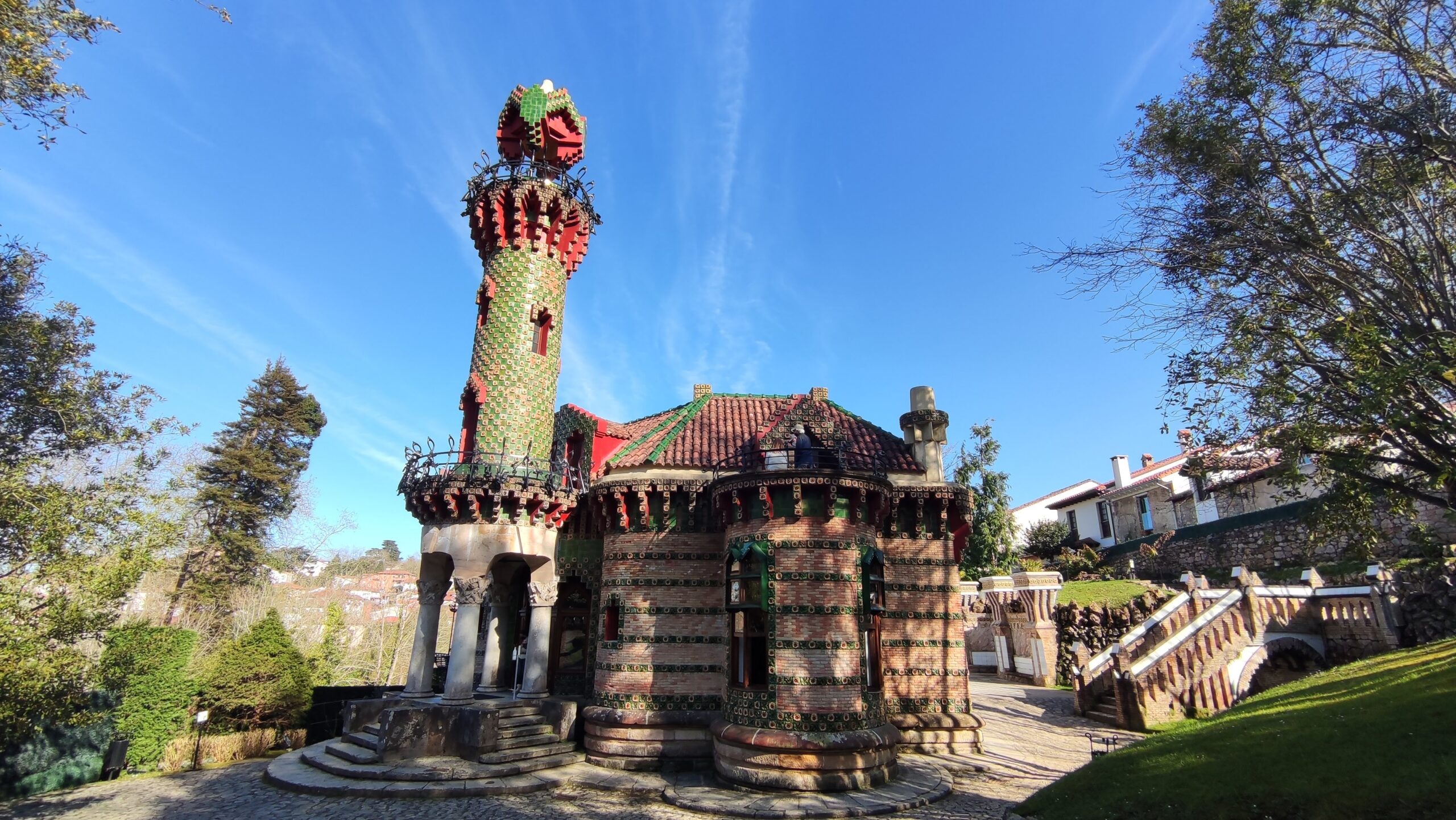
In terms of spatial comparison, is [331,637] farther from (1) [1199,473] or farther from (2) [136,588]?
(1) [1199,473]

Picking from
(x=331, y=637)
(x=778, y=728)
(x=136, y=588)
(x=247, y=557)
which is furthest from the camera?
(x=247, y=557)

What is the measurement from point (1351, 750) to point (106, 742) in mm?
23441

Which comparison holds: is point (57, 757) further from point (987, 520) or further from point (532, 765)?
point (987, 520)

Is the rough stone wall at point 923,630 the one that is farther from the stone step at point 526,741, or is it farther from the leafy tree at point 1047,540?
the leafy tree at point 1047,540

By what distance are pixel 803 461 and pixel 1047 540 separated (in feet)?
106

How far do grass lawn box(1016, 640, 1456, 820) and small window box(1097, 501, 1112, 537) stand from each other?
32448 millimetres

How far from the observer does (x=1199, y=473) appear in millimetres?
11523

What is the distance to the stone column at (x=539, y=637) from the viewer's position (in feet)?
51.6

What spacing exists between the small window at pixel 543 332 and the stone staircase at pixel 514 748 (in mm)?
8838

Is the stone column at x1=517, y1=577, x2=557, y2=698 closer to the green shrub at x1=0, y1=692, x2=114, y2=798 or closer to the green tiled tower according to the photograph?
the green tiled tower

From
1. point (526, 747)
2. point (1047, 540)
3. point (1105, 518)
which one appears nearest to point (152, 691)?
point (526, 747)

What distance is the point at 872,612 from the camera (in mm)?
14094

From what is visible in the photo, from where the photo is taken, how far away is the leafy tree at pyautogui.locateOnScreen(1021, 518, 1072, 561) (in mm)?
39812

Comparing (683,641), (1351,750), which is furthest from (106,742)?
(1351,750)
